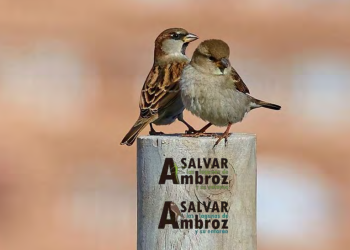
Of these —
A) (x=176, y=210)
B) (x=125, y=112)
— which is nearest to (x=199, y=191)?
(x=176, y=210)

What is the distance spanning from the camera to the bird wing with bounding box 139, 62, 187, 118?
7.21 meters

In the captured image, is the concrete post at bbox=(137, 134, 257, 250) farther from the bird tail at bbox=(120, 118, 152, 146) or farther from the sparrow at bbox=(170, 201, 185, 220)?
the bird tail at bbox=(120, 118, 152, 146)

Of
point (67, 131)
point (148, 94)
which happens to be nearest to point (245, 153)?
point (148, 94)

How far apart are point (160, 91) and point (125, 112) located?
40.0 ft

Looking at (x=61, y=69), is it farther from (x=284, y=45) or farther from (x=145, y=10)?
(x=284, y=45)

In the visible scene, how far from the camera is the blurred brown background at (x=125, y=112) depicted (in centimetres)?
1714

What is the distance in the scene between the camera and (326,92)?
2122 centimetres

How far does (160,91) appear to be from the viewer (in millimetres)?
7273

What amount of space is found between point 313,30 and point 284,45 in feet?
2.73

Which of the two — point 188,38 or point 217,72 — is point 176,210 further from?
point 188,38

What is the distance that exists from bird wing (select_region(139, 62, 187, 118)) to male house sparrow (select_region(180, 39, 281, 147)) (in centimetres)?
50

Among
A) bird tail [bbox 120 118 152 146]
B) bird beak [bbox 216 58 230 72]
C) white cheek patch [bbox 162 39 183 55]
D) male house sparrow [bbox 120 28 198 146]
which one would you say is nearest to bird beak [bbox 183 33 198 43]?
white cheek patch [bbox 162 39 183 55]

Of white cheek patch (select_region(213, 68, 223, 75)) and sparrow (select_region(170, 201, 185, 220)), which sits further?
white cheek patch (select_region(213, 68, 223, 75))

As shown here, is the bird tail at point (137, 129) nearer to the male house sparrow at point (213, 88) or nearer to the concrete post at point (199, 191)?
the male house sparrow at point (213, 88)
